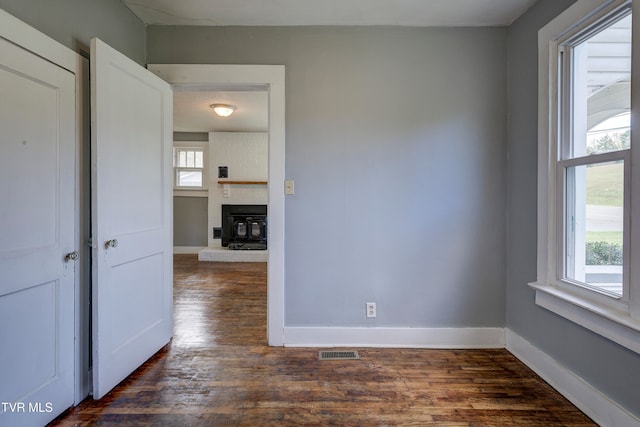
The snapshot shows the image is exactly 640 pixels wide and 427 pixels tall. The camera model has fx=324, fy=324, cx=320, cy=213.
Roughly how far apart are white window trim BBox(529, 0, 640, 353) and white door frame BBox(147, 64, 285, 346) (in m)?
1.75

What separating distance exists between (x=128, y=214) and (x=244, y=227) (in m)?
4.51

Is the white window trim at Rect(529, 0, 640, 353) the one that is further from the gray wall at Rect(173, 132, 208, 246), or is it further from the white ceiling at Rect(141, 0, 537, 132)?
the gray wall at Rect(173, 132, 208, 246)

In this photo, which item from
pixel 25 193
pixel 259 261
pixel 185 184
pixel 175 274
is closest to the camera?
pixel 25 193

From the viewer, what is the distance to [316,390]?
75.2 inches

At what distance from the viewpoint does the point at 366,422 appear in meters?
1.64

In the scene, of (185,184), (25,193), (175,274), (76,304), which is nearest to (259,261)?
(175,274)

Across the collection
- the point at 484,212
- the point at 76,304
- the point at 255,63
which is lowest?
the point at 76,304

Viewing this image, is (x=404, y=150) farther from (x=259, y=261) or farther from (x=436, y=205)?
(x=259, y=261)

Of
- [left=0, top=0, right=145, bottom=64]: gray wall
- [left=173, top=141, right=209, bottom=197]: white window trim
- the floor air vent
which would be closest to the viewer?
[left=0, top=0, right=145, bottom=64]: gray wall

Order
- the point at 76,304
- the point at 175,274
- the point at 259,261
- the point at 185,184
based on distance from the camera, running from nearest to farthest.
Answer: the point at 76,304 → the point at 175,274 → the point at 259,261 → the point at 185,184

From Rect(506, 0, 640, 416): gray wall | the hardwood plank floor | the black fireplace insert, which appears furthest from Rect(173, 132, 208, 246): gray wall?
Rect(506, 0, 640, 416): gray wall

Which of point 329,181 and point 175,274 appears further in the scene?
point 175,274

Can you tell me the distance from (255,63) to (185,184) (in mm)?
4997

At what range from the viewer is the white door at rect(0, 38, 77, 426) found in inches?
55.1
